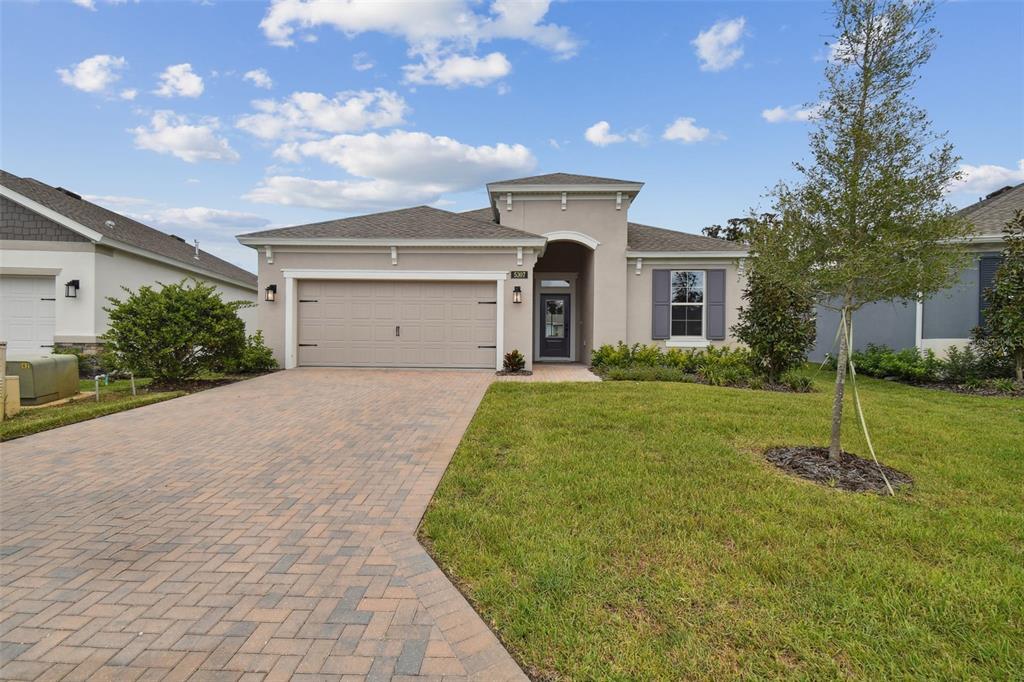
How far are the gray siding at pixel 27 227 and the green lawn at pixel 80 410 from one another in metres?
4.67

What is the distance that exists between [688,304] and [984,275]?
665 centimetres

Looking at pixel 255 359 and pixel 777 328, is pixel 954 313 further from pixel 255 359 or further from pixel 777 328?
pixel 255 359

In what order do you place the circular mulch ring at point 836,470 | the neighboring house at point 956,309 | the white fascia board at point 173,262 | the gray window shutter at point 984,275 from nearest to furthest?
the circular mulch ring at point 836,470 → the gray window shutter at point 984,275 → the neighboring house at point 956,309 → the white fascia board at point 173,262

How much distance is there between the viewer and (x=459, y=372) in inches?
457

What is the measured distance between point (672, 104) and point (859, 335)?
8.81 meters

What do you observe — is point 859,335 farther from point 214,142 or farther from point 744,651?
point 214,142

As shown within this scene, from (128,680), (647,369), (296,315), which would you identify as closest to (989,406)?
(647,369)

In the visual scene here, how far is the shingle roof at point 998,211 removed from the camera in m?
11.1

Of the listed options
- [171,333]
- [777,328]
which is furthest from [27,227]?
[777,328]

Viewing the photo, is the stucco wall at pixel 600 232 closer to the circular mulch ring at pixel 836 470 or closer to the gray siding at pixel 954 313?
the gray siding at pixel 954 313

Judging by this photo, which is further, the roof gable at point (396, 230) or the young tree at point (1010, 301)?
the roof gable at point (396, 230)

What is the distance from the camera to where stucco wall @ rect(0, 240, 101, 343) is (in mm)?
11484

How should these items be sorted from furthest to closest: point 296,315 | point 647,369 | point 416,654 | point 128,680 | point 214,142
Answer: point 214,142, point 296,315, point 647,369, point 416,654, point 128,680

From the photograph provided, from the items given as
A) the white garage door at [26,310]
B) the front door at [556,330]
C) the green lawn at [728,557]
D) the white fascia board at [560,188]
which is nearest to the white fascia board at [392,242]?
the white fascia board at [560,188]
